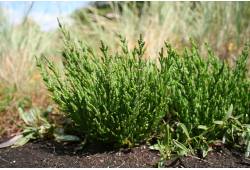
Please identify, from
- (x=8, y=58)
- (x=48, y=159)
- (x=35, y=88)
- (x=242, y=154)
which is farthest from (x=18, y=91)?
(x=242, y=154)

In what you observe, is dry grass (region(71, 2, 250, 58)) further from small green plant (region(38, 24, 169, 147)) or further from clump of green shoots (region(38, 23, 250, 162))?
small green plant (region(38, 24, 169, 147))

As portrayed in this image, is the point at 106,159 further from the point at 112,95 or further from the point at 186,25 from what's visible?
the point at 186,25

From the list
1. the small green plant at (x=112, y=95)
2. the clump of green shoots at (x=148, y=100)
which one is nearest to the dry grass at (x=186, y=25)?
the clump of green shoots at (x=148, y=100)

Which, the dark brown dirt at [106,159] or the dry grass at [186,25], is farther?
the dry grass at [186,25]

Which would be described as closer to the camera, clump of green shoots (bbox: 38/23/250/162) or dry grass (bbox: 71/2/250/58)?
clump of green shoots (bbox: 38/23/250/162)

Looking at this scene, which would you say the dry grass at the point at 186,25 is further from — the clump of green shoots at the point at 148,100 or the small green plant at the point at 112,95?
the small green plant at the point at 112,95

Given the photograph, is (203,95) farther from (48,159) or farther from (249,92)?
(48,159)

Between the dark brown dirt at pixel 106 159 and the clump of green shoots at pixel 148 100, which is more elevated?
the clump of green shoots at pixel 148 100

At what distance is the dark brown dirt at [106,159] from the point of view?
9.22 feet

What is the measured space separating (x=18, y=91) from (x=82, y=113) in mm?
2048

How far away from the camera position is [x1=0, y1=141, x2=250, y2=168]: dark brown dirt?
281 cm

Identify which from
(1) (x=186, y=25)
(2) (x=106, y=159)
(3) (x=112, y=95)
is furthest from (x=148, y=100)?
(1) (x=186, y=25)

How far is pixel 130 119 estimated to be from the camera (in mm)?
2805

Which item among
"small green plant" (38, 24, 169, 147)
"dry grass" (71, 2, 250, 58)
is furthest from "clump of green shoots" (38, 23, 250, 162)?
"dry grass" (71, 2, 250, 58)
